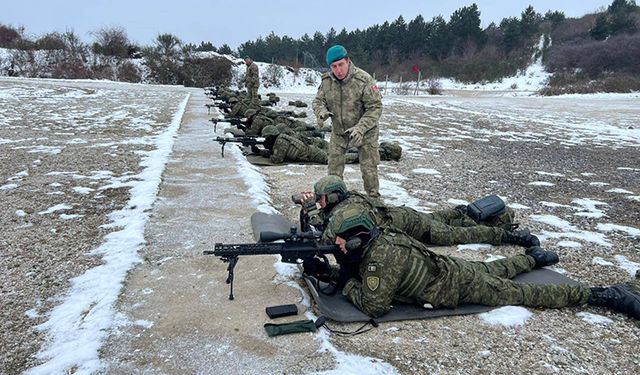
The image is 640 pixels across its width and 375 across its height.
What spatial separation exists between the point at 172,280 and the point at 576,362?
3041 mm

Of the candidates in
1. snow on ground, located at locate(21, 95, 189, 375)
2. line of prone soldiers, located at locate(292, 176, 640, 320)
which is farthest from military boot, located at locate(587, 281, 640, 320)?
snow on ground, located at locate(21, 95, 189, 375)

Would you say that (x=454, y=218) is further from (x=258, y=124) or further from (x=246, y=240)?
(x=258, y=124)

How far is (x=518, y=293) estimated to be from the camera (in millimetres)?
3559

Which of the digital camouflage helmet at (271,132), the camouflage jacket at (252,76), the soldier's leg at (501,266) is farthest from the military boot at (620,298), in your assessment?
the camouflage jacket at (252,76)

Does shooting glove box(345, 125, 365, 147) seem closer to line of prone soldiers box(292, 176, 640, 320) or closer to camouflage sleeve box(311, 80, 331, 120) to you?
camouflage sleeve box(311, 80, 331, 120)

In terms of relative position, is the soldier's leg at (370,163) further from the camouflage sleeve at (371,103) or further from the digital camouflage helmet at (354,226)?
the digital camouflage helmet at (354,226)

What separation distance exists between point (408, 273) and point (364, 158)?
3.02 metres

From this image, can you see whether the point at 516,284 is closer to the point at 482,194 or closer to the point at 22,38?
the point at 482,194

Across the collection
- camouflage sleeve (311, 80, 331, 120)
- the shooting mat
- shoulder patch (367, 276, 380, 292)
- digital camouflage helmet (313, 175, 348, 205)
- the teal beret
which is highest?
the teal beret

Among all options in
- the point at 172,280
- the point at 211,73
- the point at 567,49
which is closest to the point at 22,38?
the point at 211,73

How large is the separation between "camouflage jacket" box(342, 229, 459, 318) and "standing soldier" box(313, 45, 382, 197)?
2472 mm

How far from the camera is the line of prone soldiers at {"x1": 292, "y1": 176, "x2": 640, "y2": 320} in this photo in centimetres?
323

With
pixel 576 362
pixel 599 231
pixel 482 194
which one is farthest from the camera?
pixel 482 194

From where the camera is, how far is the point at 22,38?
133 ft
